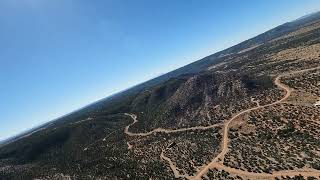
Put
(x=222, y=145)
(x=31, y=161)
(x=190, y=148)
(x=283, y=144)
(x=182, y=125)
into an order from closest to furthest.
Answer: (x=283, y=144)
(x=222, y=145)
(x=190, y=148)
(x=182, y=125)
(x=31, y=161)

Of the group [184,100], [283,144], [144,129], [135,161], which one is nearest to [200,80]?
[184,100]

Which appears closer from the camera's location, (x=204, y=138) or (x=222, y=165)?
(x=222, y=165)

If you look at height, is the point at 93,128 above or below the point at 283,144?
above

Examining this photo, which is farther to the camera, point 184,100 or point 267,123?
point 184,100

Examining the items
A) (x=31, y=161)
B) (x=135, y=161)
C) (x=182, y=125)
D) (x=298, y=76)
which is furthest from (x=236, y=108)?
(x=31, y=161)

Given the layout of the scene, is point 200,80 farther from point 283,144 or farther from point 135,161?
point 283,144

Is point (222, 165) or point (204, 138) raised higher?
point (204, 138)

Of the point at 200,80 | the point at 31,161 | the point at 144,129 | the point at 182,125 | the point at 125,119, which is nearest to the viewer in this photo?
the point at 182,125

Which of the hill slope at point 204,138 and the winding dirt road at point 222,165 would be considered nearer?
the winding dirt road at point 222,165

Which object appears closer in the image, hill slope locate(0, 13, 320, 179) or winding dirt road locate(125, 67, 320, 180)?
winding dirt road locate(125, 67, 320, 180)
